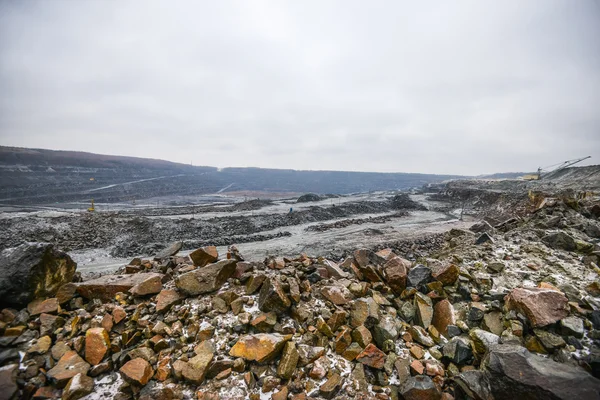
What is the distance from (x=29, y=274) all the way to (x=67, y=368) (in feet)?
7.54

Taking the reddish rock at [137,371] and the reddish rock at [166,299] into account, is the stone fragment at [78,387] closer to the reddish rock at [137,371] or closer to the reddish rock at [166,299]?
the reddish rock at [137,371]

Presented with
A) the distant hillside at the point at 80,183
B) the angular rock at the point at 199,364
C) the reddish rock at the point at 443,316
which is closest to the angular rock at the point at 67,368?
the angular rock at the point at 199,364

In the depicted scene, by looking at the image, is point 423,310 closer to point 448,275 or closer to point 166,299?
point 448,275

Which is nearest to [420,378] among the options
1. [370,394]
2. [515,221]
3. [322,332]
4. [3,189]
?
[370,394]

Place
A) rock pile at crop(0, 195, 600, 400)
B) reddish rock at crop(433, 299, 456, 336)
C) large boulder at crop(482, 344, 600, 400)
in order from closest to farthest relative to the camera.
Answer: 1. large boulder at crop(482, 344, 600, 400)
2. rock pile at crop(0, 195, 600, 400)
3. reddish rock at crop(433, 299, 456, 336)

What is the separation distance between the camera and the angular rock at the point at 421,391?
338 centimetres

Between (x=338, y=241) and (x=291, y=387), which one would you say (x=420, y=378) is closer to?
(x=291, y=387)

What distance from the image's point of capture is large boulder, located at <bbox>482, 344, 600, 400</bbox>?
278 centimetres

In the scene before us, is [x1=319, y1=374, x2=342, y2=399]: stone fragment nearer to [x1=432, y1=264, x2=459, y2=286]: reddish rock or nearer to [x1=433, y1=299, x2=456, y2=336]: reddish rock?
[x1=433, y1=299, x2=456, y2=336]: reddish rock

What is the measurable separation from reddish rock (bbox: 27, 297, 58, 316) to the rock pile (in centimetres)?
2

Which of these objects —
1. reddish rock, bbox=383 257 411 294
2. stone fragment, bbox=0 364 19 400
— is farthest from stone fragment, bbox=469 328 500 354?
stone fragment, bbox=0 364 19 400

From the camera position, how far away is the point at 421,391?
3381mm

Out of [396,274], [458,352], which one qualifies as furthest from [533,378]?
[396,274]

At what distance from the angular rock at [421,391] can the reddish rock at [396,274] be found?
Answer: 2.27m
